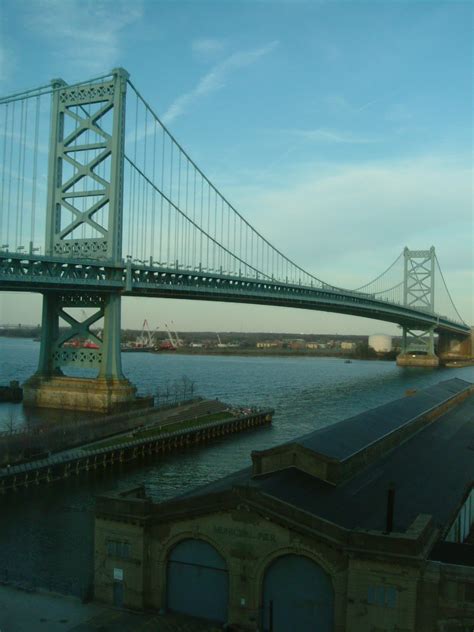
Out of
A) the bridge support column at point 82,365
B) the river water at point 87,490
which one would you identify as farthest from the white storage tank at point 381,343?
the bridge support column at point 82,365

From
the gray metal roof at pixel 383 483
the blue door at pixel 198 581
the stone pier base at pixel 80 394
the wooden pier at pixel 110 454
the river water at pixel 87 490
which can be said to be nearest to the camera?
the blue door at pixel 198 581

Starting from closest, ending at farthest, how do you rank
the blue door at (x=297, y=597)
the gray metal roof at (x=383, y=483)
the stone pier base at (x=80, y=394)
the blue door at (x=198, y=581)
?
the blue door at (x=297, y=597)
the blue door at (x=198, y=581)
the gray metal roof at (x=383, y=483)
the stone pier base at (x=80, y=394)

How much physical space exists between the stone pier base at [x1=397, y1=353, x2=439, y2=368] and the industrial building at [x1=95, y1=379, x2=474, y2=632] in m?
81.7

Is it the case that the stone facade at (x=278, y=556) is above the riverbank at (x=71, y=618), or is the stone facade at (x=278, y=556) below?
→ above

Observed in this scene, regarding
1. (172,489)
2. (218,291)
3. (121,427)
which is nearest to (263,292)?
(218,291)

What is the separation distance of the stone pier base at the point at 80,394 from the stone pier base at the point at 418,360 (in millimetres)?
64378

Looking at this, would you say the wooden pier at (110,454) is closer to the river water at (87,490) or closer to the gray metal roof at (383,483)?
the river water at (87,490)

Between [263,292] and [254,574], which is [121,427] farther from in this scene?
[263,292]

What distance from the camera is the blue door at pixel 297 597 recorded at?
10570mm

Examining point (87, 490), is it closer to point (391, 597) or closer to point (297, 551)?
point (297, 551)

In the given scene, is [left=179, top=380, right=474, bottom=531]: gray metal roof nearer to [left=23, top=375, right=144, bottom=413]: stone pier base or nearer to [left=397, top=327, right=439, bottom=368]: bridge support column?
[left=23, top=375, right=144, bottom=413]: stone pier base

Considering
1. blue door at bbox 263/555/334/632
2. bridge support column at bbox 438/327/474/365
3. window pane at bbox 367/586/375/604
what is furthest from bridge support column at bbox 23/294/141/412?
bridge support column at bbox 438/327/474/365

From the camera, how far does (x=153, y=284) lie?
4019 cm

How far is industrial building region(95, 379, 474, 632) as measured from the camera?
9.85 meters
